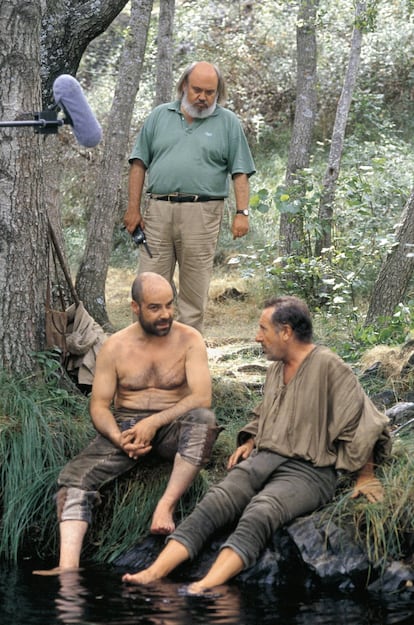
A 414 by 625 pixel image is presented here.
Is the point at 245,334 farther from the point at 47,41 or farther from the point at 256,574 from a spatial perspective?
the point at 256,574

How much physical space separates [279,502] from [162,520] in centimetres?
63

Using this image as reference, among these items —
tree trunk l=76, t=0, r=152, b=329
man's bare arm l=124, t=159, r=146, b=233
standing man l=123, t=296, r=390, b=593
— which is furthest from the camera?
tree trunk l=76, t=0, r=152, b=329

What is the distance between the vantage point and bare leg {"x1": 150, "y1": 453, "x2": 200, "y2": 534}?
17.2 feet

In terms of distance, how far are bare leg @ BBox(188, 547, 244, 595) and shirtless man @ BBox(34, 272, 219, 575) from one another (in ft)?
1.65

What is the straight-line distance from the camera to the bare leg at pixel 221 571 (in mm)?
4727

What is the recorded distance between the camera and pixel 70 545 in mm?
5207

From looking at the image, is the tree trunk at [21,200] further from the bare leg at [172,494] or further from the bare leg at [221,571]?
the bare leg at [221,571]

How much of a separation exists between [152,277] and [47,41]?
235 cm

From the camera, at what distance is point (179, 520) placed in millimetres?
5562

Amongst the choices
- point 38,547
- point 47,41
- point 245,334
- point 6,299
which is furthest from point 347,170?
point 38,547

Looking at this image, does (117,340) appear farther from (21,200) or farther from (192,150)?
(192,150)

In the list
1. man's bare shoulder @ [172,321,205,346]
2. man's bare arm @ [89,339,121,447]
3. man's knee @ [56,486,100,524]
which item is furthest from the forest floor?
man's knee @ [56,486,100,524]

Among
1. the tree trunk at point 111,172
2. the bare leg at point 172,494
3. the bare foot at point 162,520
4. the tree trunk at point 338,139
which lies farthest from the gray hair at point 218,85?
the tree trunk at point 338,139

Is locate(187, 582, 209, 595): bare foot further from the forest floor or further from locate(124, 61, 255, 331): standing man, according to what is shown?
the forest floor
